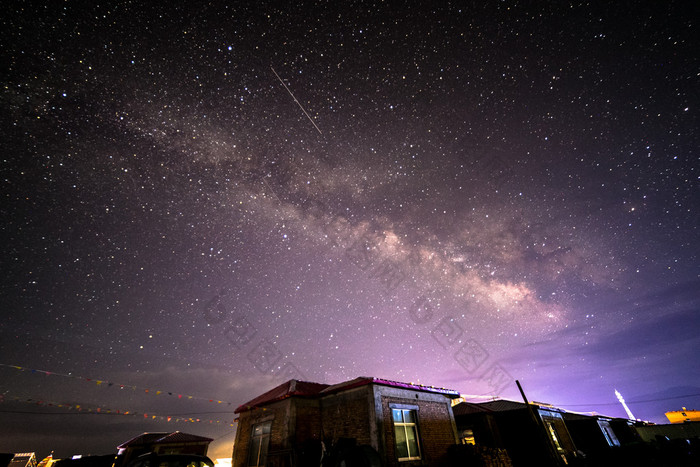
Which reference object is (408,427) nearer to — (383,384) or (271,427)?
(383,384)

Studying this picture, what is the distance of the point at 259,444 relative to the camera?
13828 millimetres

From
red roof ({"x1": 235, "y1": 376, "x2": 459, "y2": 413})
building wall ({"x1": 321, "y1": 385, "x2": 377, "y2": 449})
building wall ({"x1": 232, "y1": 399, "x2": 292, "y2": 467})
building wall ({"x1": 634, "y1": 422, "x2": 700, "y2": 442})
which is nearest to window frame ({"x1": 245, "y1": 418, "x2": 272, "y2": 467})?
building wall ({"x1": 232, "y1": 399, "x2": 292, "y2": 467})

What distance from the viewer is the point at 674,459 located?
16.5 meters

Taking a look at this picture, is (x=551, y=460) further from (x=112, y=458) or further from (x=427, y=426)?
(x=112, y=458)

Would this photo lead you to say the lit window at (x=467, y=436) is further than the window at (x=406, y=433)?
Yes

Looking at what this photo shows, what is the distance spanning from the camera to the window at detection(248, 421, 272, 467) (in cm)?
1334


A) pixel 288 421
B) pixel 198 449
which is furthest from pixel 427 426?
pixel 198 449

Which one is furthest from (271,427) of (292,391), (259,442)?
(292,391)

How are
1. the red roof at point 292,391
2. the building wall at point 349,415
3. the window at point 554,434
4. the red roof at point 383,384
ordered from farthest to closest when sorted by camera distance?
1. the window at point 554,434
2. the red roof at point 292,391
3. the red roof at point 383,384
4. the building wall at point 349,415

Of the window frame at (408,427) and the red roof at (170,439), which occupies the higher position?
the red roof at (170,439)

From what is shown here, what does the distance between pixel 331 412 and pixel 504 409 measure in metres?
15.5

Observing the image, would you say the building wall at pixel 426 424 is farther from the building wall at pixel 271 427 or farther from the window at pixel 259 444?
the window at pixel 259 444

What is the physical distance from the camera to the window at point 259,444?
43.8 ft

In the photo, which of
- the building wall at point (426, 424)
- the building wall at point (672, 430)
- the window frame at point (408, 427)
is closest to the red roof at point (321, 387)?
the building wall at point (426, 424)
